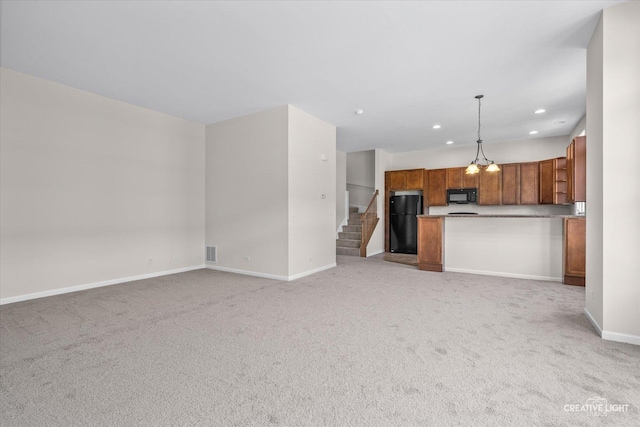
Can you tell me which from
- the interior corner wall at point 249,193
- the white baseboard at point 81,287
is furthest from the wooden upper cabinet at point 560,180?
the white baseboard at point 81,287

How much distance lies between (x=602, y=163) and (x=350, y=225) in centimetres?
678

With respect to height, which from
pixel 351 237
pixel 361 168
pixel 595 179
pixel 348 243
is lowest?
pixel 348 243

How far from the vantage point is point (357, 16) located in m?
2.82

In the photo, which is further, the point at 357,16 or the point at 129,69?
the point at 129,69

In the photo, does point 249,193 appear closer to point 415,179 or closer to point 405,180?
point 405,180

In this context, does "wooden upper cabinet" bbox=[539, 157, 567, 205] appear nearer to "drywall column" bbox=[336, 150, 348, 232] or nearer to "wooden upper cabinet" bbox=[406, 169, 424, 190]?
"wooden upper cabinet" bbox=[406, 169, 424, 190]

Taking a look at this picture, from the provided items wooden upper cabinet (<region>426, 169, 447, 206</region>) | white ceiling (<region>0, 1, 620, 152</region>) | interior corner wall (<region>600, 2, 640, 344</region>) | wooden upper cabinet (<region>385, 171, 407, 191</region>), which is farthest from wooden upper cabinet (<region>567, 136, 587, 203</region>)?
wooden upper cabinet (<region>385, 171, 407, 191</region>)

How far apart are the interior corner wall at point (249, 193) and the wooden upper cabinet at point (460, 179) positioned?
528cm

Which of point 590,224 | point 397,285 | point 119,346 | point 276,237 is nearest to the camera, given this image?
point 119,346

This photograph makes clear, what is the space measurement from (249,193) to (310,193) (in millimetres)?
1159

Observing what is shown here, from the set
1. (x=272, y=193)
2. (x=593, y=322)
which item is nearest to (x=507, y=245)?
(x=593, y=322)

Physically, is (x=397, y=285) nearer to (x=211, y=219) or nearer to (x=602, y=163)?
(x=602, y=163)

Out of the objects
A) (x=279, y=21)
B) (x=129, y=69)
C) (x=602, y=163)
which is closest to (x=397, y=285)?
(x=602, y=163)

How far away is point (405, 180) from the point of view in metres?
8.74
